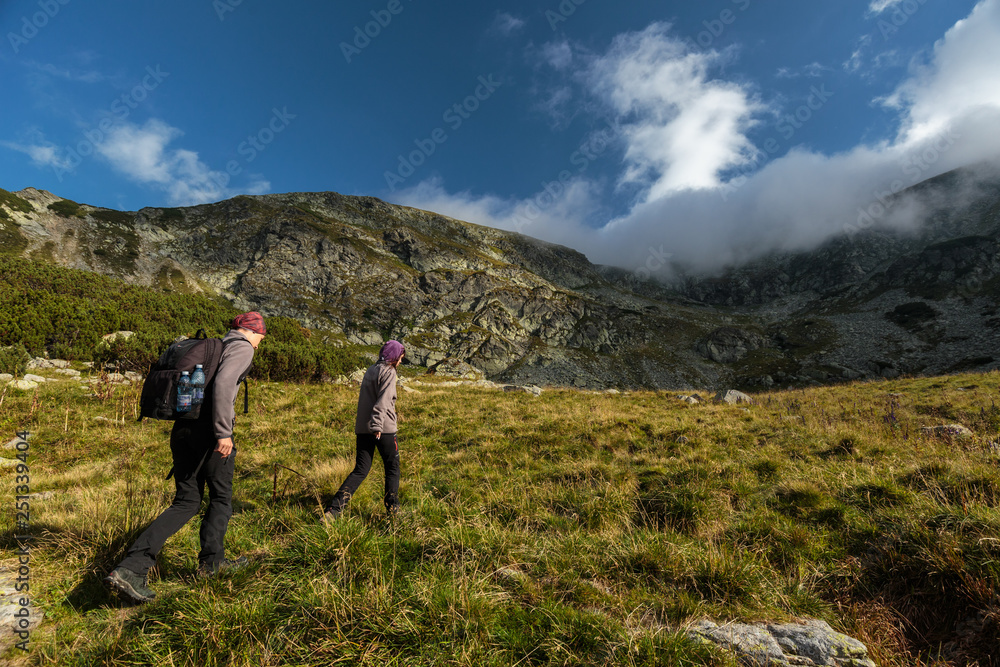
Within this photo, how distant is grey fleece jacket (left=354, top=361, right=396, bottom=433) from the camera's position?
5871 millimetres

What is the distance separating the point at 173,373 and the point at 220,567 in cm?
202

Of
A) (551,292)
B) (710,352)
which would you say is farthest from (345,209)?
(710,352)

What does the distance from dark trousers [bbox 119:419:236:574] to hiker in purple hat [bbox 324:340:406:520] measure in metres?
1.56

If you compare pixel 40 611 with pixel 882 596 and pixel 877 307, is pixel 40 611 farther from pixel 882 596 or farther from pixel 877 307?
pixel 877 307

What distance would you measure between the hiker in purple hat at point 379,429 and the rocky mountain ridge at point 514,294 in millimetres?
81608

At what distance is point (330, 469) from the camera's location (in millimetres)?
6707

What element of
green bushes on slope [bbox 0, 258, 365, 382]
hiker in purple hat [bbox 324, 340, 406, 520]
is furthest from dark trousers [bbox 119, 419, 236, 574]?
green bushes on slope [bbox 0, 258, 365, 382]

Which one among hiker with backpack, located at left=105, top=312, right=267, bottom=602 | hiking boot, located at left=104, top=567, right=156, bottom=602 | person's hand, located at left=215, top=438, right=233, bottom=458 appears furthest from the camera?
person's hand, located at left=215, top=438, right=233, bottom=458

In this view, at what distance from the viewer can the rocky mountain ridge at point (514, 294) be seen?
85250 millimetres

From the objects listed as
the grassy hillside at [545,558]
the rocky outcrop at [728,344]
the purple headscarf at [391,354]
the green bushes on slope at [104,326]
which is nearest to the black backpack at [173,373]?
the grassy hillside at [545,558]

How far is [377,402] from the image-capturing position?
5.91 m

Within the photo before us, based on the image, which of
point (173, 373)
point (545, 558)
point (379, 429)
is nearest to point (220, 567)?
point (173, 373)

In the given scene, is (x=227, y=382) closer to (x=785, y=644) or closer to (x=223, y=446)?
(x=223, y=446)

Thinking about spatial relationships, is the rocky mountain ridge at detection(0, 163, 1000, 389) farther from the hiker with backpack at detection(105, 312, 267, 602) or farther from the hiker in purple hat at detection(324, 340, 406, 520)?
the hiker with backpack at detection(105, 312, 267, 602)
